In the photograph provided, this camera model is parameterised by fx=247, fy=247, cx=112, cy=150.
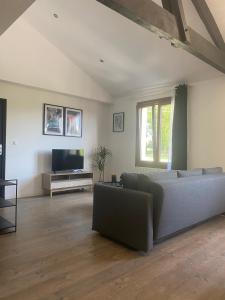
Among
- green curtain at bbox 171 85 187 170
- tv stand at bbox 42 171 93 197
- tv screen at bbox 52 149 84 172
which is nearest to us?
green curtain at bbox 171 85 187 170

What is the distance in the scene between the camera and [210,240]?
10.5ft

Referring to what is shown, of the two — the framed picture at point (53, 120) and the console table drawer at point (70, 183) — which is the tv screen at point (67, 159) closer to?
the console table drawer at point (70, 183)

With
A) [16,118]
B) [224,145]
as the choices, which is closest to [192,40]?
[224,145]

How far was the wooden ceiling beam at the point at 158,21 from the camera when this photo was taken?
251 centimetres

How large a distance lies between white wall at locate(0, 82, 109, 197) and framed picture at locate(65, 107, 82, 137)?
14 centimetres

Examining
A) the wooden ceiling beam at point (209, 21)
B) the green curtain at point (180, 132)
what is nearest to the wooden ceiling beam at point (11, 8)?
the wooden ceiling beam at point (209, 21)

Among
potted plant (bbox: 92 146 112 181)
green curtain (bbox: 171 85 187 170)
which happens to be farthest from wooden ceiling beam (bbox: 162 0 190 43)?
potted plant (bbox: 92 146 112 181)

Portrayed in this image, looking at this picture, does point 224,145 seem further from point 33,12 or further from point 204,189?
point 33,12

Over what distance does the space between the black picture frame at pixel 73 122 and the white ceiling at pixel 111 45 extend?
115cm

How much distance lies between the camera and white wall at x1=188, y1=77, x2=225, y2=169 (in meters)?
4.94

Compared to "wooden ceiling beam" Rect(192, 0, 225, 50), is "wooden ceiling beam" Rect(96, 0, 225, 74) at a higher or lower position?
lower

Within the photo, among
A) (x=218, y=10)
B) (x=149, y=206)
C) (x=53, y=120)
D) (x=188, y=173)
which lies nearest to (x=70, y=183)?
(x=53, y=120)

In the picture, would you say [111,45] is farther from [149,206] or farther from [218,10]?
[149,206]

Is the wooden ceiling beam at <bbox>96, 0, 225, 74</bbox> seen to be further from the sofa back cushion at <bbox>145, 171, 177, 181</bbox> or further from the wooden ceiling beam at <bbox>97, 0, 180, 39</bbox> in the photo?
the sofa back cushion at <bbox>145, 171, 177, 181</bbox>
